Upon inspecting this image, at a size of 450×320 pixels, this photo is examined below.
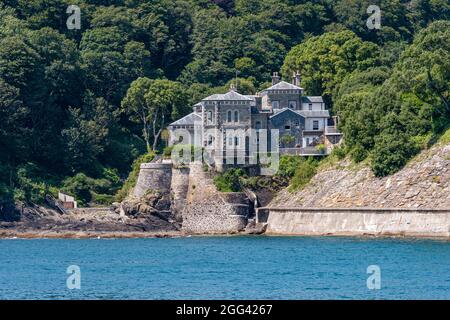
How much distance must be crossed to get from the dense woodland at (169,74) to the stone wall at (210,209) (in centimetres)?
767

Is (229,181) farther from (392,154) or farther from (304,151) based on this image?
(392,154)

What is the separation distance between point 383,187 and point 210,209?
1181 centimetres

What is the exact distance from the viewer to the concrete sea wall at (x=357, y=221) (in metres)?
74.5

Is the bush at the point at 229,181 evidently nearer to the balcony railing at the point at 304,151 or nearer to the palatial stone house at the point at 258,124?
the palatial stone house at the point at 258,124

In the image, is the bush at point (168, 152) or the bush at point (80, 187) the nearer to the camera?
the bush at point (168, 152)

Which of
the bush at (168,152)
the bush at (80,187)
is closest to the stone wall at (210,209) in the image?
the bush at (168,152)

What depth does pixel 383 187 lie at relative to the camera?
3135 inches

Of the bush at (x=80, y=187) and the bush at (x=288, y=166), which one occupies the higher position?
the bush at (x=288, y=166)

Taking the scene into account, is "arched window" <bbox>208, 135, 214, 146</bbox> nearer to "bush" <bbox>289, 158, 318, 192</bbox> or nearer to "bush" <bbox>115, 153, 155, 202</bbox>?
"bush" <bbox>115, 153, 155, 202</bbox>

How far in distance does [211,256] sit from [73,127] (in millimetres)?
33429

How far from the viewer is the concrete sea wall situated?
7450cm

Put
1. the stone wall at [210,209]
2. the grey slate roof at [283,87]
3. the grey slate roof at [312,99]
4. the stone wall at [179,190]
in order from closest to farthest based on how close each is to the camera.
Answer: the stone wall at [210,209]
the stone wall at [179,190]
the grey slate roof at [283,87]
the grey slate roof at [312,99]
